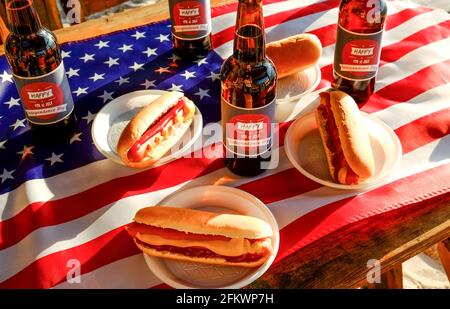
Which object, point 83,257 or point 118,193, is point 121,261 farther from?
point 118,193

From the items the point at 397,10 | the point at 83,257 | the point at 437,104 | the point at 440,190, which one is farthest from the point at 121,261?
the point at 397,10

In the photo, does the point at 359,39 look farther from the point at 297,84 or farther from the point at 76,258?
the point at 76,258

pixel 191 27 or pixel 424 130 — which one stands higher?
pixel 191 27

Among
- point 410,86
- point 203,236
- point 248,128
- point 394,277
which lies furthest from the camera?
point 394,277

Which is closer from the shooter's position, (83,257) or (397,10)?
(83,257)

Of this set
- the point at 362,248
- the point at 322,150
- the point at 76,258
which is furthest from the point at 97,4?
the point at 362,248

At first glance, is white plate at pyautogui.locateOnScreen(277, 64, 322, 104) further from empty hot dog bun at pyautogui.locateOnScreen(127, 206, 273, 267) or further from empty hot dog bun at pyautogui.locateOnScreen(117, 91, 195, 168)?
empty hot dog bun at pyautogui.locateOnScreen(127, 206, 273, 267)

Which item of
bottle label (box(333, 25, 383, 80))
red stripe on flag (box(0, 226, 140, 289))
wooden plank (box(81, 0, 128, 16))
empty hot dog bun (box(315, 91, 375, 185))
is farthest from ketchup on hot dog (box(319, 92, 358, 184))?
wooden plank (box(81, 0, 128, 16))
